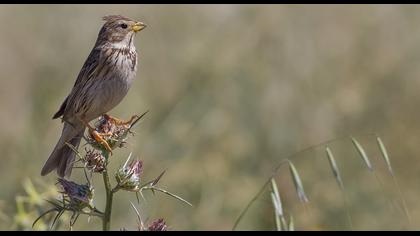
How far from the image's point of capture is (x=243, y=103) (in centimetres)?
802

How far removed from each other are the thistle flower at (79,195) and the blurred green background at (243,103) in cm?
233

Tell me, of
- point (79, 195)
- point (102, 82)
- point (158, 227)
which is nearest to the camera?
point (158, 227)

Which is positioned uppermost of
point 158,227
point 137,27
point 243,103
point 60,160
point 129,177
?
point 137,27

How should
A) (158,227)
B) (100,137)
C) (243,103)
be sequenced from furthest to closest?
(243,103), (100,137), (158,227)

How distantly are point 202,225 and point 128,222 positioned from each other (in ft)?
1.59

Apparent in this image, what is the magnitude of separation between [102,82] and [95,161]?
5.15ft

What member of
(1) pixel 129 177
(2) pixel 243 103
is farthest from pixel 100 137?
(2) pixel 243 103

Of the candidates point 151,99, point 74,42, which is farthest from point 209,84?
point 74,42

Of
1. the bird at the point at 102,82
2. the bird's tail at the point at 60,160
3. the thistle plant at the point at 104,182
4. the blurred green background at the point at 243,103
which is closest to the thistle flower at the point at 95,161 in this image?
the thistle plant at the point at 104,182

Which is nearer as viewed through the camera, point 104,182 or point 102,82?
point 104,182

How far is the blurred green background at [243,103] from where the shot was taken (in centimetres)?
681

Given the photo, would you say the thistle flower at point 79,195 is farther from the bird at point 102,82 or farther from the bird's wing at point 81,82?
the bird's wing at point 81,82

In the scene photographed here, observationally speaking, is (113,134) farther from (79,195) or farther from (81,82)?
(81,82)
